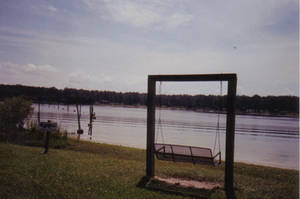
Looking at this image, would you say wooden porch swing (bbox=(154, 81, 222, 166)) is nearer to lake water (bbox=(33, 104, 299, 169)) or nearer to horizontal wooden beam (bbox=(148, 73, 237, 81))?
horizontal wooden beam (bbox=(148, 73, 237, 81))

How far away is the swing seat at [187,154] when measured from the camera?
6.99 m

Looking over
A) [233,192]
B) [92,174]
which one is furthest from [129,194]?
[233,192]

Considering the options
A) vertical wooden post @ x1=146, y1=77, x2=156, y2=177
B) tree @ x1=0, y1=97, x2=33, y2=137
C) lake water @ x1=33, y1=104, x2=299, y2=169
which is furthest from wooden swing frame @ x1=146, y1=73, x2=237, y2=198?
tree @ x1=0, y1=97, x2=33, y2=137

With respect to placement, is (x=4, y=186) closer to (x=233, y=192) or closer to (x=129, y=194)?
(x=129, y=194)

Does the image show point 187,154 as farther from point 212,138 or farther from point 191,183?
point 212,138

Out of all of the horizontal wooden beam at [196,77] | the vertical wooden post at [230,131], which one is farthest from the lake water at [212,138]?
the vertical wooden post at [230,131]

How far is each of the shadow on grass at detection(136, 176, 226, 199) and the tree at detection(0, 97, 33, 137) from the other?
12605 millimetres

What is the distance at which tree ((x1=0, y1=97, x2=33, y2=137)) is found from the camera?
16.6m

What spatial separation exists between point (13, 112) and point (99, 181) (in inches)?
523

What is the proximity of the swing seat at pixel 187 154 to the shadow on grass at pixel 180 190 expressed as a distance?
2.45 ft

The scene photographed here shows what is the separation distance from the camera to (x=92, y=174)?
23.9 feet

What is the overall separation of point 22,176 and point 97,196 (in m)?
2.30

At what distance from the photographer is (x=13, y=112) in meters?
17.3

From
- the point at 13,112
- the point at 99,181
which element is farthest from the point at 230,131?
the point at 13,112
